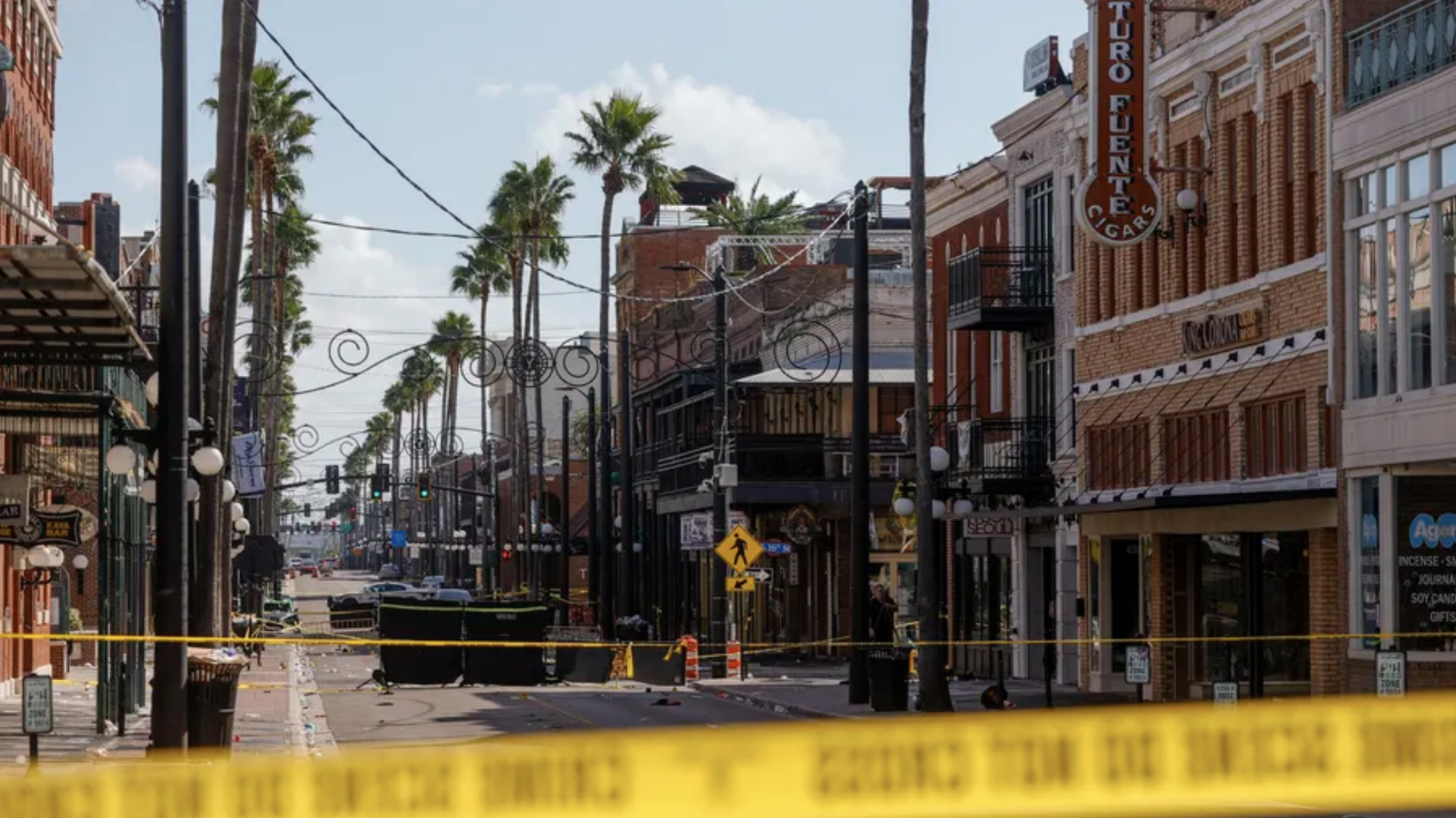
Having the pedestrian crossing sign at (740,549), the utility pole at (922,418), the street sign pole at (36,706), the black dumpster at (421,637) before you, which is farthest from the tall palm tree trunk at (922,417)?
the street sign pole at (36,706)

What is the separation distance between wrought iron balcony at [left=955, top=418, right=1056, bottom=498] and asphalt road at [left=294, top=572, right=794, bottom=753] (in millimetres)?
6192

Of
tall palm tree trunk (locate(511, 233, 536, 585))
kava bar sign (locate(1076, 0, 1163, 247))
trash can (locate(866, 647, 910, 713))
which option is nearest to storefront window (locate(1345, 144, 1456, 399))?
kava bar sign (locate(1076, 0, 1163, 247))

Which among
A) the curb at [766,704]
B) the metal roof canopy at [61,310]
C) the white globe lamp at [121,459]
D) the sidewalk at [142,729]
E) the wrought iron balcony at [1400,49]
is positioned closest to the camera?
the metal roof canopy at [61,310]

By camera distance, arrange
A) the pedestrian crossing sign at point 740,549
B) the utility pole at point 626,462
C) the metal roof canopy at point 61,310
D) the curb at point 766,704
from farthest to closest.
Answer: the utility pole at point 626,462
the pedestrian crossing sign at point 740,549
the curb at point 766,704
the metal roof canopy at point 61,310

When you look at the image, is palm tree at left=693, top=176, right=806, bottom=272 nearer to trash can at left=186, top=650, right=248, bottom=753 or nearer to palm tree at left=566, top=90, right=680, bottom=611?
palm tree at left=566, top=90, right=680, bottom=611

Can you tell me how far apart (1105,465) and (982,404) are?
256 inches

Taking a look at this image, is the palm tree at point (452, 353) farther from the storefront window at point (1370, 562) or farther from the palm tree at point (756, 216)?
the storefront window at point (1370, 562)

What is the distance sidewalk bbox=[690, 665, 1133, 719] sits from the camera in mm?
34469

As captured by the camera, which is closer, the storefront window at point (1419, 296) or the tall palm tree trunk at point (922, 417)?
the storefront window at point (1419, 296)

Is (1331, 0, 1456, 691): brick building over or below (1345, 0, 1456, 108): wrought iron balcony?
below

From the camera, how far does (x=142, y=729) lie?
97.8 ft

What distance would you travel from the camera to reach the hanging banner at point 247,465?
51.7 meters

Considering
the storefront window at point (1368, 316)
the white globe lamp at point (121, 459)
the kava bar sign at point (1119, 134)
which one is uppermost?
the kava bar sign at point (1119, 134)

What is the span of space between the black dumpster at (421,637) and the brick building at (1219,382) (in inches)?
467
